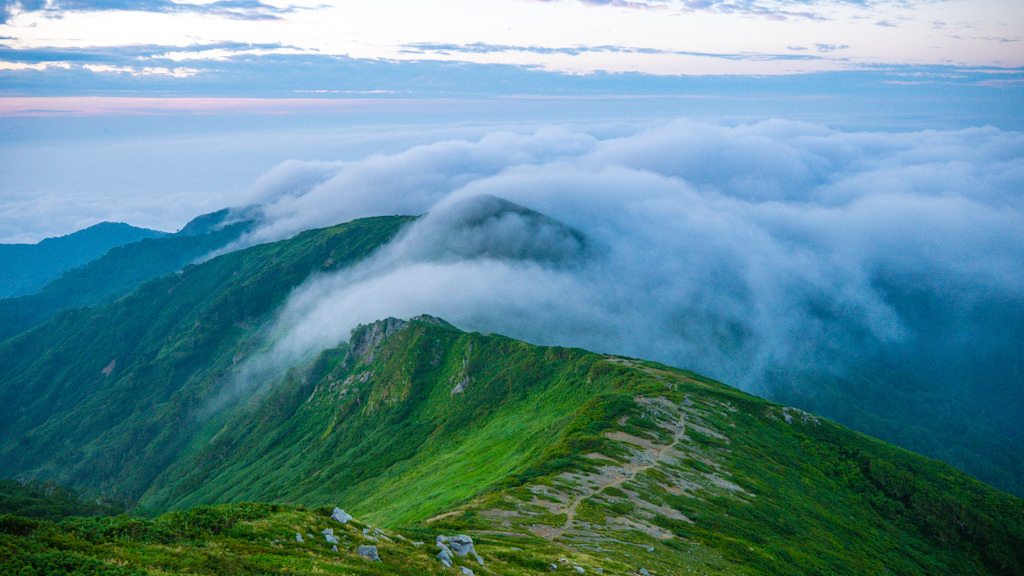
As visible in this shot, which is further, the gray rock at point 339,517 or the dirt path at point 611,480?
the dirt path at point 611,480

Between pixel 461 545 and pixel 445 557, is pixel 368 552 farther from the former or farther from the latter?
pixel 461 545

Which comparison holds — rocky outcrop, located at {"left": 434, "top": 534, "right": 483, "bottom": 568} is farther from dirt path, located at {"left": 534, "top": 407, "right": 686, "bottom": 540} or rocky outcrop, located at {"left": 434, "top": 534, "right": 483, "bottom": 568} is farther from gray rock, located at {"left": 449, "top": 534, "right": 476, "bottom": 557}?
dirt path, located at {"left": 534, "top": 407, "right": 686, "bottom": 540}

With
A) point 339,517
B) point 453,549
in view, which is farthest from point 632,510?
point 339,517

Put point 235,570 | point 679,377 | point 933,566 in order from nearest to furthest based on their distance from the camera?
point 235,570 → point 933,566 → point 679,377

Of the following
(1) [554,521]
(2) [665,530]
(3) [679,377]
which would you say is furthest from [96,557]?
(3) [679,377]

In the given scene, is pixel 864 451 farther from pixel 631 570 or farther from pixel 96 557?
pixel 96 557

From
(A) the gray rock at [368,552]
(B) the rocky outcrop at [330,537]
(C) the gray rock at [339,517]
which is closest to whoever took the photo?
(A) the gray rock at [368,552]

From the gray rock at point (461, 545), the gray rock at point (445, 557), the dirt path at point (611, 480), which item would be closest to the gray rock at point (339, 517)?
the gray rock at point (445, 557)

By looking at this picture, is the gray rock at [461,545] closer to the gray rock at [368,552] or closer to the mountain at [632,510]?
the mountain at [632,510]
